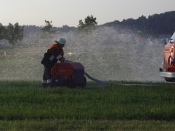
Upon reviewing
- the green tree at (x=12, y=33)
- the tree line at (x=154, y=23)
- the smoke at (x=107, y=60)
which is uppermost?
the tree line at (x=154, y=23)

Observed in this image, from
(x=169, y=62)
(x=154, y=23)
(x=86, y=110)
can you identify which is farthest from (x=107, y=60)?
(x=154, y=23)

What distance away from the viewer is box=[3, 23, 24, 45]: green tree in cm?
6066

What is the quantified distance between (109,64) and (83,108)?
837 inches

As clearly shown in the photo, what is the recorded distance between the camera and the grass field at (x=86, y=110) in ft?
26.9

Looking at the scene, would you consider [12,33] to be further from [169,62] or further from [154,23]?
[169,62]

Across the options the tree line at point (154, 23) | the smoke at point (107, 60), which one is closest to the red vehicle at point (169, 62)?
the smoke at point (107, 60)

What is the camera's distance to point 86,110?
31.7 feet

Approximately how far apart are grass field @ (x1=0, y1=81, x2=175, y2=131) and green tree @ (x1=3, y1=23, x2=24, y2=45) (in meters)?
48.6

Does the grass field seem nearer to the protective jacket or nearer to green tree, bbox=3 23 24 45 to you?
the protective jacket

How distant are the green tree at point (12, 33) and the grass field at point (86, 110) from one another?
4862 centimetres

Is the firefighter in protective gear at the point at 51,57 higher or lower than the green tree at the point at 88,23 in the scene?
lower

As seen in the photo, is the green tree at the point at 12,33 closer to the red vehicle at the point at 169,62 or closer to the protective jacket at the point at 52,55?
the protective jacket at the point at 52,55

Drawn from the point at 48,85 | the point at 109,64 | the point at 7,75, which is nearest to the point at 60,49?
the point at 48,85

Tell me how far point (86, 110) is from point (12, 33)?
52508 millimetres
